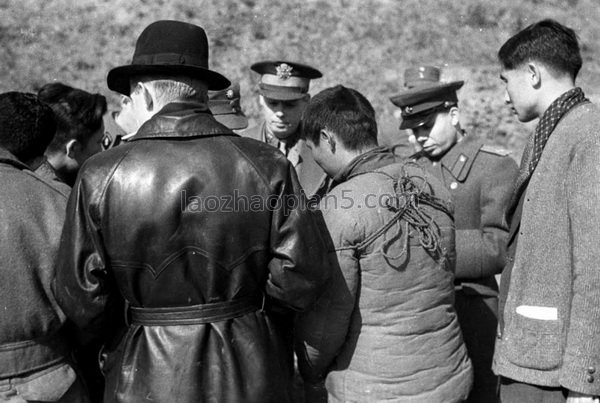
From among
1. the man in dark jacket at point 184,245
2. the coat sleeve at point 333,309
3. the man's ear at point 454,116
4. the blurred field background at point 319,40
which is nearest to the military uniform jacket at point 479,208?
the man's ear at point 454,116

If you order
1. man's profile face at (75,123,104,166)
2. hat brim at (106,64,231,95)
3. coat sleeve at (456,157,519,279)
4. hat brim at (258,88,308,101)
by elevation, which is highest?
hat brim at (106,64,231,95)

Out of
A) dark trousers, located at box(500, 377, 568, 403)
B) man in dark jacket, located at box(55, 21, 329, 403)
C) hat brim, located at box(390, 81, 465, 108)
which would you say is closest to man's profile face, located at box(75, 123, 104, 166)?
man in dark jacket, located at box(55, 21, 329, 403)

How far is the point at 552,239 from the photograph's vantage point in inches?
101

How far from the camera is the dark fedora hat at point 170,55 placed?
2.54m

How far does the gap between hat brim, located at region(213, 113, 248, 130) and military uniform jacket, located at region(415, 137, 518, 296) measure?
119 centimetres

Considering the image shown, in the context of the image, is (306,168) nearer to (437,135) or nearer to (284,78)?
(284,78)

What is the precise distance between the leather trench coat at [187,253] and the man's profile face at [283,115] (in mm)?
2035

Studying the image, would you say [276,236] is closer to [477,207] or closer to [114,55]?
[477,207]

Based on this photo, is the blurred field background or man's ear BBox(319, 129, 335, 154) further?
the blurred field background

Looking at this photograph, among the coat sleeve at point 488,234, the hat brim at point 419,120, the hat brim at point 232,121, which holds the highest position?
the hat brim at point 419,120

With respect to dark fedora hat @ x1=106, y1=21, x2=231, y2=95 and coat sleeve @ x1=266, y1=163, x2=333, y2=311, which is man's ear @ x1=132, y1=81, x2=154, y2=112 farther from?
coat sleeve @ x1=266, y1=163, x2=333, y2=311

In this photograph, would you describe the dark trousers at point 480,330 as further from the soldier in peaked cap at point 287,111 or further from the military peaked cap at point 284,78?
the military peaked cap at point 284,78

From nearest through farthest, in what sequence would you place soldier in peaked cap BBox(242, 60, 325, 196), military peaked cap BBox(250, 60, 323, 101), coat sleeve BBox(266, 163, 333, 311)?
coat sleeve BBox(266, 163, 333, 311), soldier in peaked cap BBox(242, 60, 325, 196), military peaked cap BBox(250, 60, 323, 101)

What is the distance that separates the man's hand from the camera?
244 cm
